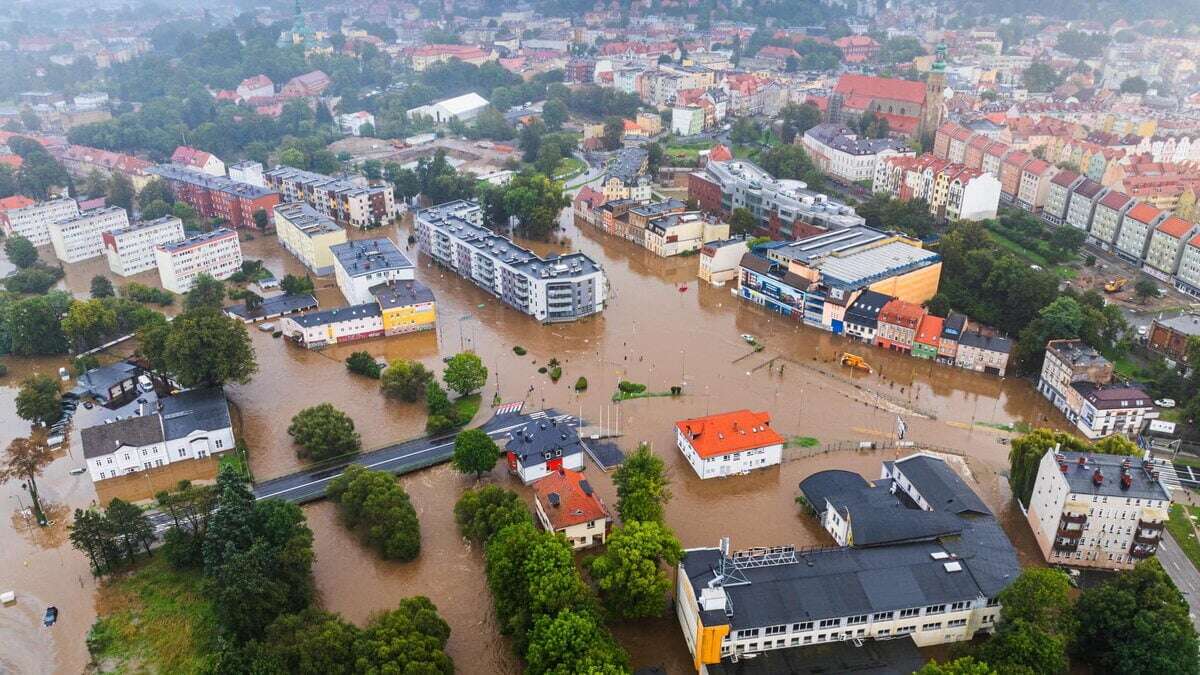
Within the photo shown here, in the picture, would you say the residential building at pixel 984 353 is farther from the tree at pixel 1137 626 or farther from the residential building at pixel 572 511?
the residential building at pixel 572 511

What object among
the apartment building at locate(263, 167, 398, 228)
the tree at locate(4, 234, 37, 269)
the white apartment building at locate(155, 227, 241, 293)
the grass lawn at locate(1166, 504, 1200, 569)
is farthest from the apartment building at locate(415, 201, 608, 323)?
the grass lawn at locate(1166, 504, 1200, 569)

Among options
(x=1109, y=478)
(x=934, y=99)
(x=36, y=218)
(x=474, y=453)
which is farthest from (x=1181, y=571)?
(x=36, y=218)

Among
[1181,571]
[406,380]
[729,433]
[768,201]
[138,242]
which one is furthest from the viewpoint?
[768,201]

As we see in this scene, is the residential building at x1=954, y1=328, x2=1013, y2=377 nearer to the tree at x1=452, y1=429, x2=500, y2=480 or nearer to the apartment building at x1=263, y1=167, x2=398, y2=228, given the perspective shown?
the tree at x1=452, y1=429, x2=500, y2=480

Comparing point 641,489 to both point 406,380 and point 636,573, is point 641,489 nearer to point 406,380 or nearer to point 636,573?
point 636,573

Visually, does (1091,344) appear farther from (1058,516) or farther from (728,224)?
(728,224)

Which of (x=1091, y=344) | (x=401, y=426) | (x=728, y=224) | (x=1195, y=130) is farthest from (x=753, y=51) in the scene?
(x=401, y=426)
